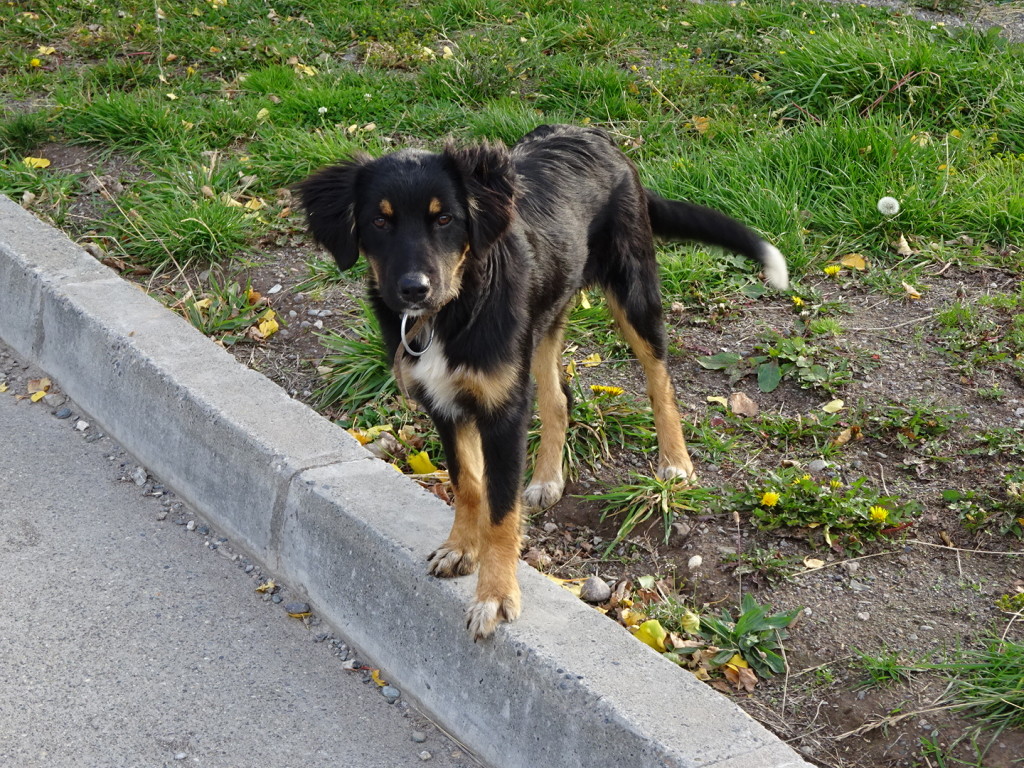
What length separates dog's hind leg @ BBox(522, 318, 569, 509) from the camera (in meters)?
3.79

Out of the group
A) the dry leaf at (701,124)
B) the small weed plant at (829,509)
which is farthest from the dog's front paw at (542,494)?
the dry leaf at (701,124)

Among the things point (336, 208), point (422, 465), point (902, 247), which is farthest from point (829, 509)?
point (902, 247)

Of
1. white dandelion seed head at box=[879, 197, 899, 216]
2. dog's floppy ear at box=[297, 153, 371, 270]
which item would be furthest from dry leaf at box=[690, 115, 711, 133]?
dog's floppy ear at box=[297, 153, 371, 270]

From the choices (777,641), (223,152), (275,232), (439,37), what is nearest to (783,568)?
(777,641)

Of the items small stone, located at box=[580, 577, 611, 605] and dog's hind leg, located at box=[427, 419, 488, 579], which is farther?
small stone, located at box=[580, 577, 611, 605]

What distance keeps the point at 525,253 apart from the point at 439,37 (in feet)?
14.4

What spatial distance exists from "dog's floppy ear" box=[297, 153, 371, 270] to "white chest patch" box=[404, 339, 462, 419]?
355 mm

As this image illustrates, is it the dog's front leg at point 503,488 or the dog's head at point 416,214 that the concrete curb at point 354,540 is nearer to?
the dog's front leg at point 503,488

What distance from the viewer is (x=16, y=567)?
3.53 metres

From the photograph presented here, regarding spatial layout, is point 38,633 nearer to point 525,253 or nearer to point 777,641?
point 525,253

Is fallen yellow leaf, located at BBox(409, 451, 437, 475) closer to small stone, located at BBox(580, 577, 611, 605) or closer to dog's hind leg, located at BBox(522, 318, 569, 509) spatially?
dog's hind leg, located at BBox(522, 318, 569, 509)

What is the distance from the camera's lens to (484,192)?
3.04 m

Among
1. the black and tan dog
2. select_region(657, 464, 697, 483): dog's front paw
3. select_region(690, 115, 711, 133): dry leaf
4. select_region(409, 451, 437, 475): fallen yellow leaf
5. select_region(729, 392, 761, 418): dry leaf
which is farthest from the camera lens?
select_region(690, 115, 711, 133): dry leaf

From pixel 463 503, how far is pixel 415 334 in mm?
524
